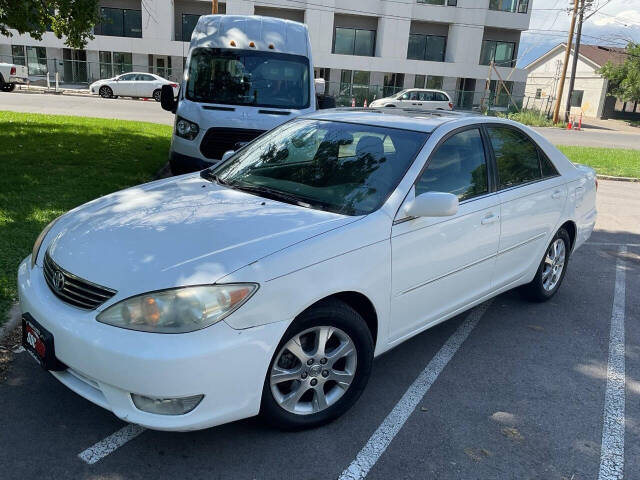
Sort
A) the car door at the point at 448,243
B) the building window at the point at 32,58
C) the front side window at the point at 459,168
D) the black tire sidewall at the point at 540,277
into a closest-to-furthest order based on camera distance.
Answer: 1. the car door at the point at 448,243
2. the front side window at the point at 459,168
3. the black tire sidewall at the point at 540,277
4. the building window at the point at 32,58

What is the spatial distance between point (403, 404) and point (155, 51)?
1580 inches

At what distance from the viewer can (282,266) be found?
2.78m

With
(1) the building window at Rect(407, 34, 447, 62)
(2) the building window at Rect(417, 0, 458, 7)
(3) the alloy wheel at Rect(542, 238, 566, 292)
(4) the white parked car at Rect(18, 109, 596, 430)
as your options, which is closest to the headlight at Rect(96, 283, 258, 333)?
(4) the white parked car at Rect(18, 109, 596, 430)

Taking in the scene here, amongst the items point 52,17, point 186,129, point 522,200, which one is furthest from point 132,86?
point 522,200

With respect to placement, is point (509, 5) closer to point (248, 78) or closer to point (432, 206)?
point (248, 78)

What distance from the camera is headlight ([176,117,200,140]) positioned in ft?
26.5

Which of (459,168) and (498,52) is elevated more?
(498,52)

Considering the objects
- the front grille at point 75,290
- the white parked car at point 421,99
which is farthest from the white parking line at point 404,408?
the white parked car at point 421,99

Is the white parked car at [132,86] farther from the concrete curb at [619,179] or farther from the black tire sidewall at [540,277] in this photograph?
the black tire sidewall at [540,277]

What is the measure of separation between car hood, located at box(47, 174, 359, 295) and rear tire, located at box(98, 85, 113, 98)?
29.4 metres

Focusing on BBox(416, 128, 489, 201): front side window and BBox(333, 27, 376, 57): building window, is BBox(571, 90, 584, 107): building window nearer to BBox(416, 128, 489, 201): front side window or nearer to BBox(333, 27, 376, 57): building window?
BBox(333, 27, 376, 57): building window

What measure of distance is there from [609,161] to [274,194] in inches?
590

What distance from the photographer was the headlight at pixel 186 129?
318 inches

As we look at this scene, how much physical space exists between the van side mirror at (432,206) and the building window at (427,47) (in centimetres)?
4306
